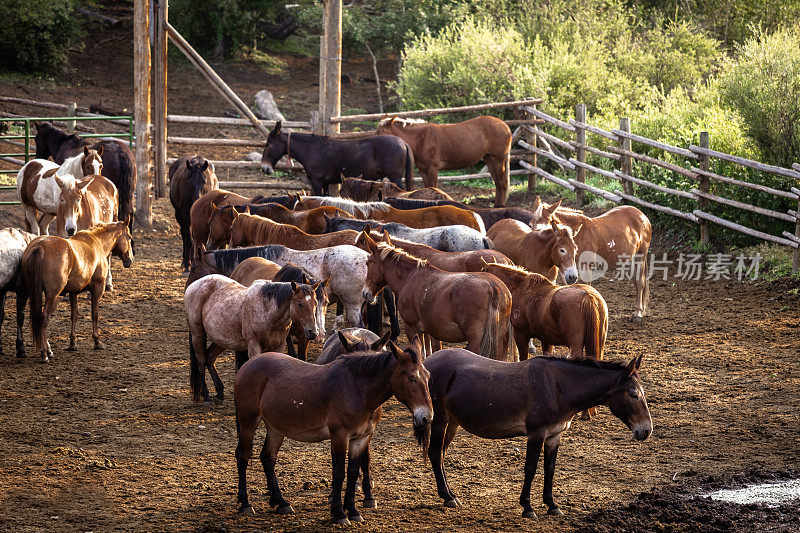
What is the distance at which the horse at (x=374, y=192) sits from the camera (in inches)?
506

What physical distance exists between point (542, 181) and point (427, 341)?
1036 centimetres

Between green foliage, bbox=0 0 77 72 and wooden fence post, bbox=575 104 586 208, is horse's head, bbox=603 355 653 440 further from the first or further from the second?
green foliage, bbox=0 0 77 72

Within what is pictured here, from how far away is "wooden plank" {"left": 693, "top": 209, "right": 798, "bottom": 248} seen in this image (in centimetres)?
1198

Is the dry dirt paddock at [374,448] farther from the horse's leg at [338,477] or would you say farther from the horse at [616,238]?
the horse at [616,238]

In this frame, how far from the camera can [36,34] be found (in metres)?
27.3

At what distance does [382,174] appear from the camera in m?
14.9

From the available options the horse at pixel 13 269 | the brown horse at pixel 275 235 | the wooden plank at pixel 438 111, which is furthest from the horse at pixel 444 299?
the wooden plank at pixel 438 111

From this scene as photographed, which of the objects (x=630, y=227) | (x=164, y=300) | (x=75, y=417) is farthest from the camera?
(x=164, y=300)

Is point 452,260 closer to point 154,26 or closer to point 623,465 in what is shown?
point 623,465

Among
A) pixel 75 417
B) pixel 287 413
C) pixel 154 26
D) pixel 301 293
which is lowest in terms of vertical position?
pixel 75 417

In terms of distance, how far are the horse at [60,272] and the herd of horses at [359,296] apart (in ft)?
0.07

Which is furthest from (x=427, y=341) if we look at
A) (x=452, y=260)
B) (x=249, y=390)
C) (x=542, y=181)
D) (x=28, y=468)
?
(x=542, y=181)

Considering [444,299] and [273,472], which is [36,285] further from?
[273,472]

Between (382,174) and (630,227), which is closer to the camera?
(630,227)
